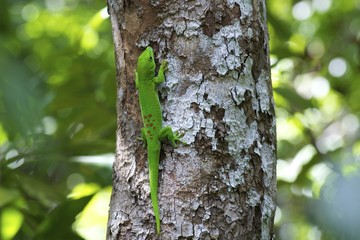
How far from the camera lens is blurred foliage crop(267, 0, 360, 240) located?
339cm

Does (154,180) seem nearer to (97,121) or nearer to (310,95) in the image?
(97,121)

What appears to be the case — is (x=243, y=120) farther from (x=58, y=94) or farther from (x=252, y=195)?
(x=58, y=94)

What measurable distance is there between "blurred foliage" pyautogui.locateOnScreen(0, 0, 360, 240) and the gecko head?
412mm

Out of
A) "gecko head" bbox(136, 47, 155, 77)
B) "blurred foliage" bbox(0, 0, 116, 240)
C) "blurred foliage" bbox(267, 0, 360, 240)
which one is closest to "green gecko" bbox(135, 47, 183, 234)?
"gecko head" bbox(136, 47, 155, 77)

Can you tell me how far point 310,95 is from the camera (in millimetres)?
5051

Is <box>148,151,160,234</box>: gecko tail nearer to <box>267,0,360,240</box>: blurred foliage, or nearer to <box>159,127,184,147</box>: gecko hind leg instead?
<box>159,127,184,147</box>: gecko hind leg

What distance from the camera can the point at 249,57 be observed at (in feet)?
7.12

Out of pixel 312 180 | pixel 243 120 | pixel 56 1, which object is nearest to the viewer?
pixel 243 120

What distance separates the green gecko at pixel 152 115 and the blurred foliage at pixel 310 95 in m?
0.60

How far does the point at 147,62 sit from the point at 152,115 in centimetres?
21

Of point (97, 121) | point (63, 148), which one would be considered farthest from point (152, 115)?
point (97, 121)

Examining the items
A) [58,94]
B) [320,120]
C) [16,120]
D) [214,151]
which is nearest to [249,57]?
[214,151]

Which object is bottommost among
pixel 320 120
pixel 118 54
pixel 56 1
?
pixel 118 54

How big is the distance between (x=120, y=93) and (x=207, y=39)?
45 cm
